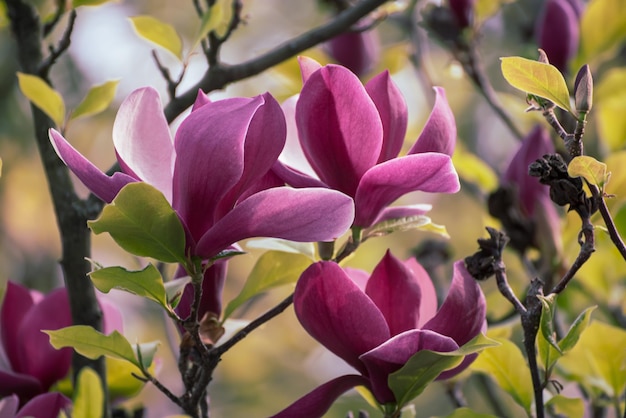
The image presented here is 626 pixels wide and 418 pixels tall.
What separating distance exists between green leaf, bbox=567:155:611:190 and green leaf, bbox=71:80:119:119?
1.66 ft

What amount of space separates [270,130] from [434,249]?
0.80m

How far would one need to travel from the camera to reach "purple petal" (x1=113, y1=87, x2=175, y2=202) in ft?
2.10

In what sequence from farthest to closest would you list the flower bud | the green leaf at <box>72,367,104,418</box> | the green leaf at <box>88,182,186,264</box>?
the flower bud, the green leaf at <box>72,367,104,418</box>, the green leaf at <box>88,182,186,264</box>

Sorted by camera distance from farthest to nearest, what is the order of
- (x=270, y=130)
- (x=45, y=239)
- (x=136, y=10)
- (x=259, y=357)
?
(x=136, y=10) < (x=45, y=239) < (x=259, y=357) < (x=270, y=130)

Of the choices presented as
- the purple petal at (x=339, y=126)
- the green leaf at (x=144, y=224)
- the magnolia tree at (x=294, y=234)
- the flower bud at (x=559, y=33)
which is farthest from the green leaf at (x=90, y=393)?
the flower bud at (x=559, y=33)

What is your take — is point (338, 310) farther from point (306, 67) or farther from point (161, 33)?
point (161, 33)

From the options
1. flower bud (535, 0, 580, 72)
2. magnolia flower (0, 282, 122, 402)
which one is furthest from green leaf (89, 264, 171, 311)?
Result: flower bud (535, 0, 580, 72)

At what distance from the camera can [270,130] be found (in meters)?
0.60

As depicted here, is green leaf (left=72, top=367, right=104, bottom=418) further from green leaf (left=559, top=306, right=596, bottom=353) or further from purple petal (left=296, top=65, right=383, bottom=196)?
green leaf (left=559, top=306, right=596, bottom=353)

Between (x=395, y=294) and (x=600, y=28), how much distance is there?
0.79m

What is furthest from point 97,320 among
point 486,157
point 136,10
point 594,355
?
point 136,10

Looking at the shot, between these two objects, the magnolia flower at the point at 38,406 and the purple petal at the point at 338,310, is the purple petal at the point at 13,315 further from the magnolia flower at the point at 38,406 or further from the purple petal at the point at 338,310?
the purple petal at the point at 338,310

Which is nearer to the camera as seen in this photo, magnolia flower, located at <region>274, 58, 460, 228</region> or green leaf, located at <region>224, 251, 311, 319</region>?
magnolia flower, located at <region>274, 58, 460, 228</region>

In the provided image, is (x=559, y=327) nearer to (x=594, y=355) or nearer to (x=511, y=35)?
(x=594, y=355)
